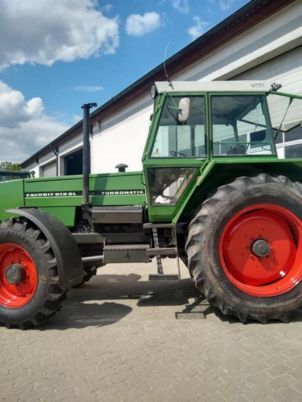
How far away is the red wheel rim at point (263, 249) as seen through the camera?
13.9ft

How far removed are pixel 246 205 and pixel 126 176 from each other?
159 centimetres

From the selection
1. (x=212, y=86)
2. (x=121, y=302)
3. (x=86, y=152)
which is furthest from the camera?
(x=121, y=302)

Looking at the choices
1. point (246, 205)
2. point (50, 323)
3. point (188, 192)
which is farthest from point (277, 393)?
point (50, 323)

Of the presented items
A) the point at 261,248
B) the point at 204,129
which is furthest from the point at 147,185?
the point at 261,248

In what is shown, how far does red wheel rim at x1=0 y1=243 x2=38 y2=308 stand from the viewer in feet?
14.1

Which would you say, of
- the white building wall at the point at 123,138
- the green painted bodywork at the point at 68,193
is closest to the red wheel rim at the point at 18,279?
the green painted bodywork at the point at 68,193

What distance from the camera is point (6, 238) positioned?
4.29 metres

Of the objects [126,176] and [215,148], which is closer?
[215,148]

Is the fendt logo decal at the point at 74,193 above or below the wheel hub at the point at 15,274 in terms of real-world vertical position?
above

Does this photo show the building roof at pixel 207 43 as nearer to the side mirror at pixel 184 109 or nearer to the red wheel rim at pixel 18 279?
the side mirror at pixel 184 109

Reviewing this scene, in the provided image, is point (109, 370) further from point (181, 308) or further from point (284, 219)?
point (284, 219)

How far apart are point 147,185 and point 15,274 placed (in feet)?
5.60

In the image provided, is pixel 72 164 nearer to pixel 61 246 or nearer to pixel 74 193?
pixel 74 193

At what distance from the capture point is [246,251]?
4281mm
